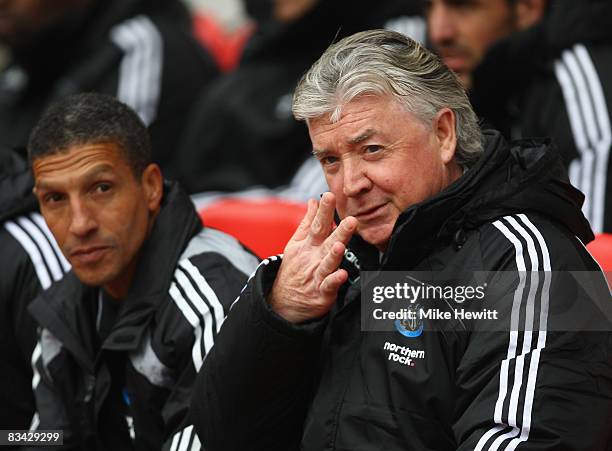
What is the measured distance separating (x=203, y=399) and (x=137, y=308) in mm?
629

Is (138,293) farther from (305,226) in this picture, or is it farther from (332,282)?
(332,282)

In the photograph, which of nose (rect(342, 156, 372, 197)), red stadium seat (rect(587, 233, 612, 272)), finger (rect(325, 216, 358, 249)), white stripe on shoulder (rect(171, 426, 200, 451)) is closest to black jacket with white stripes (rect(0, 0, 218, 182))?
white stripe on shoulder (rect(171, 426, 200, 451))

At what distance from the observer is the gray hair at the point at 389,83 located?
3164mm

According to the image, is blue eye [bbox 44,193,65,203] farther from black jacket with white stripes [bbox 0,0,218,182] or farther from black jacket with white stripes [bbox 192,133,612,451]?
black jacket with white stripes [bbox 0,0,218,182]

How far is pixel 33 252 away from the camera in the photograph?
14.3ft

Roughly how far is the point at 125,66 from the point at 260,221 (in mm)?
2560

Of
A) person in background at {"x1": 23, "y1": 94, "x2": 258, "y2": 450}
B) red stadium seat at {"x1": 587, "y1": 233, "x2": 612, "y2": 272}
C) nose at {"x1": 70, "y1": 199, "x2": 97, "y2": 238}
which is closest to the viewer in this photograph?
red stadium seat at {"x1": 587, "y1": 233, "x2": 612, "y2": 272}

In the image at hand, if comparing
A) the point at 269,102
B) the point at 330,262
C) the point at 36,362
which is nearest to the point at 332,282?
the point at 330,262

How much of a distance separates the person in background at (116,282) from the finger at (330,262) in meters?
0.62

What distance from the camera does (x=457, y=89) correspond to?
3299 mm

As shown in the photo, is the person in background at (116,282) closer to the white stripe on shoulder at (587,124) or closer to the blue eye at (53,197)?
the blue eye at (53,197)

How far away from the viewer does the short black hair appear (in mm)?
3922

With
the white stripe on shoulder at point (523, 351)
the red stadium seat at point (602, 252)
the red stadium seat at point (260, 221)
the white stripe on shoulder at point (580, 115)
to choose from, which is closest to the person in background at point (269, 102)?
the red stadium seat at point (260, 221)

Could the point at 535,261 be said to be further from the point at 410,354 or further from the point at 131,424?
the point at 131,424
